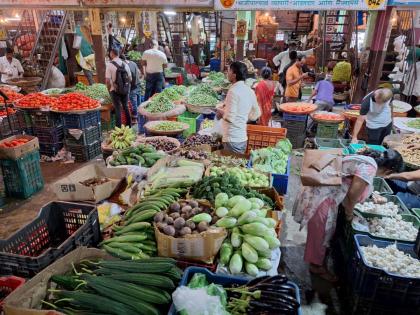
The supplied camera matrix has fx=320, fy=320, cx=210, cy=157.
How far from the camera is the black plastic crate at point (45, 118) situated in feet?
21.9

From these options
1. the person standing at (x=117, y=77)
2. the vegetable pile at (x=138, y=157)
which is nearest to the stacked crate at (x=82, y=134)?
the person standing at (x=117, y=77)

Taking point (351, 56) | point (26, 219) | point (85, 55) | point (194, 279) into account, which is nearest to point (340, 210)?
point (194, 279)

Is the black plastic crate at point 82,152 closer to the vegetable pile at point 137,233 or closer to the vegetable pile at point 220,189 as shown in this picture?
the vegetable pile at point 220,189

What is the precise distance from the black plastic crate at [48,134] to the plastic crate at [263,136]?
4.17m

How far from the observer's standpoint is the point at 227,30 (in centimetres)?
2344

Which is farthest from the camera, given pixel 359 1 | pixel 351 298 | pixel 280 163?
pixel 359 1

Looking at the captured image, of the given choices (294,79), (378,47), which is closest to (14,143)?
(294,79)

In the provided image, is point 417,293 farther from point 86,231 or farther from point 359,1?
point 359,1

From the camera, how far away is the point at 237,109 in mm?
4688

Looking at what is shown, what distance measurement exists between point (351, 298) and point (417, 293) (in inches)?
24.9

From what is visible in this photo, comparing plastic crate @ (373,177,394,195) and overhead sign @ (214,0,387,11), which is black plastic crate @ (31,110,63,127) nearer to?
overhead sign @ (214,0,387,11)

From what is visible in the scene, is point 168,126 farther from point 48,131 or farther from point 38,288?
point 38,288

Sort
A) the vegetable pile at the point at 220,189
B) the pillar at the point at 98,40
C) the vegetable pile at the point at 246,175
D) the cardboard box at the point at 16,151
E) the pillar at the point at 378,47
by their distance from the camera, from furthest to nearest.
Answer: the pillar at the point at 98,40, the pillar at the point at 378,47, the cardboard box at the point at 16,151, the vegetable pile at the point at 246,175, the vegetable pile at the point at 220,189

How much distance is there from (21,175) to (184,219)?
402 cm
